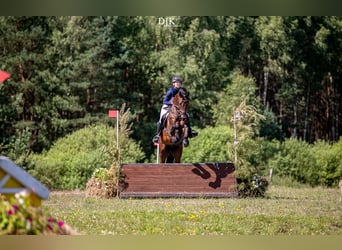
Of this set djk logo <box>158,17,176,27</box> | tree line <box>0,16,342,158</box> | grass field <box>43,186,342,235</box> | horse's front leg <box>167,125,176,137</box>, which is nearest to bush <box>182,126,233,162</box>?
tree line <box>0,16,342,158</box>

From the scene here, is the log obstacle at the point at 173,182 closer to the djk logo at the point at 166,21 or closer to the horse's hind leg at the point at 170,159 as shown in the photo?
the horse's hind leg at the point at 170,159

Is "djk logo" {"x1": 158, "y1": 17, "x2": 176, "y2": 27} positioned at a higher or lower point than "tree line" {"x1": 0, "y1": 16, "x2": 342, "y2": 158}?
higher

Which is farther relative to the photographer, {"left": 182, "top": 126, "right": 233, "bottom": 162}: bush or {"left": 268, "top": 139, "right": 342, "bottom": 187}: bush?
{"left": 182, "top": 126, "right": 233, "bottom": 162}: bush

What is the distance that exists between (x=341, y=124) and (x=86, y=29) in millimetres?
5041

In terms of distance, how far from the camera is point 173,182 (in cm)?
1140

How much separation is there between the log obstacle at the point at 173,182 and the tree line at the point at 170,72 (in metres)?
3.65

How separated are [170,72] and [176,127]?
593cm

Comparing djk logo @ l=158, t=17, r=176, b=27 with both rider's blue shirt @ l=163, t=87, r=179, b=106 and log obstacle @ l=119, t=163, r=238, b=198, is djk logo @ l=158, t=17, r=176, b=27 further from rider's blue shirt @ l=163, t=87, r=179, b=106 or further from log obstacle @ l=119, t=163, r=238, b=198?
log obstacle @ l=119, t=163, r=238, b=198

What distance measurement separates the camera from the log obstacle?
11.4 metres

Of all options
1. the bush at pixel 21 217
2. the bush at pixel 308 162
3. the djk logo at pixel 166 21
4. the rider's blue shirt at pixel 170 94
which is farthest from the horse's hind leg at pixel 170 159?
the djk logo at pixel 166 21

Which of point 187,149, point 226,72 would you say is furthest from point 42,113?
point 226,72

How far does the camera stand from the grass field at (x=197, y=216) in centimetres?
931

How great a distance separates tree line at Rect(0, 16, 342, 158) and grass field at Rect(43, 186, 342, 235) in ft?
15.0

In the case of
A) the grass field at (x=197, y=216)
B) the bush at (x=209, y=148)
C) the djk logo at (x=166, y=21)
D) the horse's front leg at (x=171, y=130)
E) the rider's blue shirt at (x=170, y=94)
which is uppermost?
the djk logo at (x=166, y=21)
